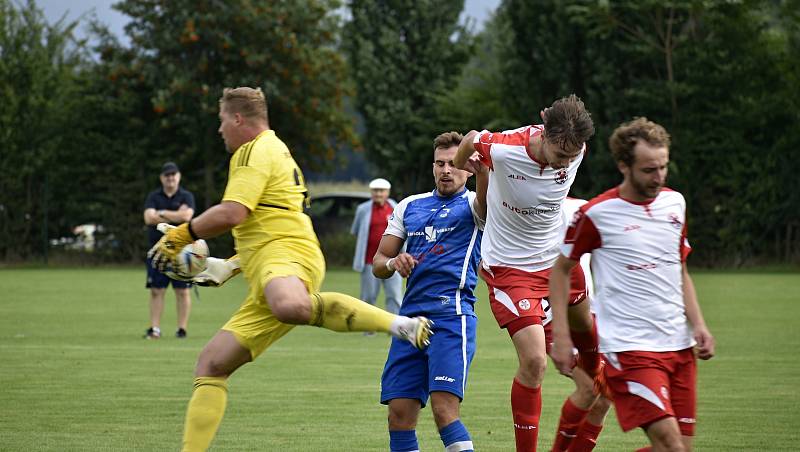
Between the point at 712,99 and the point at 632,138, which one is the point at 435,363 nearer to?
the point at 632,138

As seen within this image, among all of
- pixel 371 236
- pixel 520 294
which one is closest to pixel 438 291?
pixel 520 294

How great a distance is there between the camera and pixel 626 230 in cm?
541

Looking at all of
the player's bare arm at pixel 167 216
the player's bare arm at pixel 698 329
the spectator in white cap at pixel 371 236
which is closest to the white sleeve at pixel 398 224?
the player's bare arm at pixel 698 329

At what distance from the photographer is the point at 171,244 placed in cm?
633

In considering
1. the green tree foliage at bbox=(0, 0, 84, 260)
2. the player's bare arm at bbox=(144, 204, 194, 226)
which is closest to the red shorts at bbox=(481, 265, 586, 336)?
the player's bare arm at bbox=(144, 204, 194, 226)

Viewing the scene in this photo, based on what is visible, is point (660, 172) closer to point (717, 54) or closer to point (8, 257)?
point (717, 54)

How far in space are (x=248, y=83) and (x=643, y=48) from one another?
12.2 metres

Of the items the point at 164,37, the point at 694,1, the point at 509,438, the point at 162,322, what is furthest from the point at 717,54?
the point at 509,438

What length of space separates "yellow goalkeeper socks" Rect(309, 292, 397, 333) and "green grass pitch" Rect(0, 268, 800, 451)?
173cm

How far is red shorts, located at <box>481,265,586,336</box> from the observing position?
6.87 meters

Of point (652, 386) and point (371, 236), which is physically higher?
point (652, 386)

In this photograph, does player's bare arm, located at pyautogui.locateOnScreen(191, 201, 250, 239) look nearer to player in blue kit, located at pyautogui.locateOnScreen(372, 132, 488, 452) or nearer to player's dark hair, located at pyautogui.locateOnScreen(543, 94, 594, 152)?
player in blue kit, located at pyautogui.locateOnScreen(372, 132, 488, 452)

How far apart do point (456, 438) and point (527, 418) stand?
0.64 m

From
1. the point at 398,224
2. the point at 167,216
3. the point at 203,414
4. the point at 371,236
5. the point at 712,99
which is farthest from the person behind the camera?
the point at 712,99
